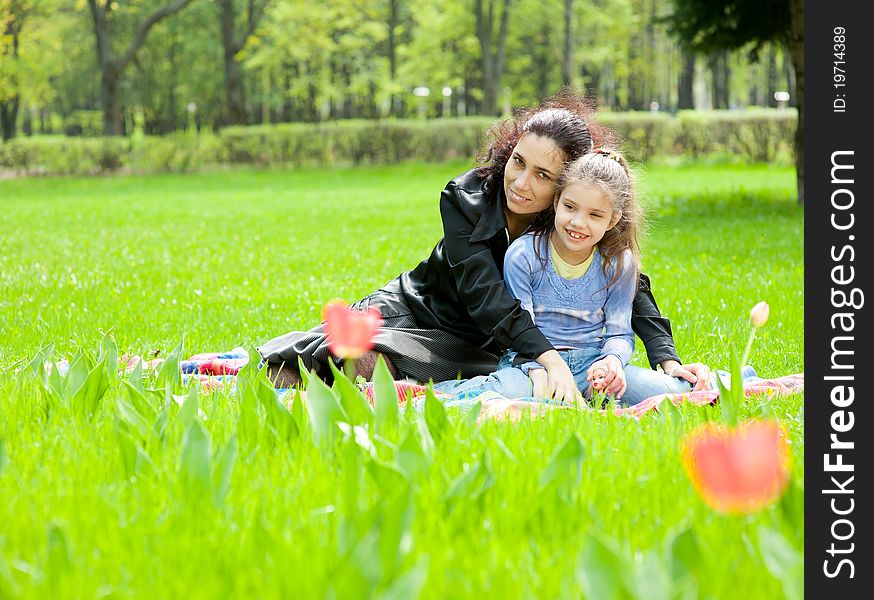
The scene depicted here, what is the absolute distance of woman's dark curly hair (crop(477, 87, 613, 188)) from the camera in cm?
375

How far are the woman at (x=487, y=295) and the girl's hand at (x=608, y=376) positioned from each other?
0.42 feet

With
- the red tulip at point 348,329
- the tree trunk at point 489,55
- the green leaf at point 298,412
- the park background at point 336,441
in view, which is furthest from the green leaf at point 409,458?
the tree trunk at point 489,55

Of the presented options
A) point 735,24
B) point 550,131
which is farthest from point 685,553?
point 735,24

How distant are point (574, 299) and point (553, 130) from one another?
646 mm

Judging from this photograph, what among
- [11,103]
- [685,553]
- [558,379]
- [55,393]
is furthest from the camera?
[11,103]

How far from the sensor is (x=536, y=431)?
2691mm

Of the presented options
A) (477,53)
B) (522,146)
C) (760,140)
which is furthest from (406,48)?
(522,146)

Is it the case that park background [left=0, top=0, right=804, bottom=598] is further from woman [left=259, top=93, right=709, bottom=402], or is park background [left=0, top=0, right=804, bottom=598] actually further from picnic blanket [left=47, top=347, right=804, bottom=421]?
woman [left=259, top=93, right=709, bottom=402]

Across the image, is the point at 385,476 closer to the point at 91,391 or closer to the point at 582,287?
the point at 91,391

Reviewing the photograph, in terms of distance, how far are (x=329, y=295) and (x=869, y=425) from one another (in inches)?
204

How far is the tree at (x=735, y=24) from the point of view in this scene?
1259 cm

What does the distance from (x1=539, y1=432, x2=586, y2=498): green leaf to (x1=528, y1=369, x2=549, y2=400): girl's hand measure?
4.65ft

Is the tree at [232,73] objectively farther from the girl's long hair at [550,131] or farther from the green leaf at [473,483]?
the green leaf at [473,483]

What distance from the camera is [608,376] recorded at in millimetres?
3607
